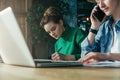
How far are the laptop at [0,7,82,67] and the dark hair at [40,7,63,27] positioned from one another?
1.28 m

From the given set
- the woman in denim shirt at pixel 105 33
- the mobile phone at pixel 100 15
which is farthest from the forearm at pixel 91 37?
the mobile phone at pixel 100 15

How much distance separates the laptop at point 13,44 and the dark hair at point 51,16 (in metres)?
1.28

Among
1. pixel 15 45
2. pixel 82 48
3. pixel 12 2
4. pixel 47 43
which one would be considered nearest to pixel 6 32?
pixel 15 45

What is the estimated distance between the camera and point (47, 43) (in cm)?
242

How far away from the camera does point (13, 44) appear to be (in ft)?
3.01

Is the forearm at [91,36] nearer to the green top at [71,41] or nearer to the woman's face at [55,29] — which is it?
the green top at [71,41]

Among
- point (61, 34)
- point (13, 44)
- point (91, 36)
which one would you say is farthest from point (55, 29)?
point (13, 44)

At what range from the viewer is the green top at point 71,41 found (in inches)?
86.1

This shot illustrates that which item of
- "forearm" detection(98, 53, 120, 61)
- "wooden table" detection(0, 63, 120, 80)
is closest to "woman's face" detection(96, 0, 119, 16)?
"forearm" detection(98, 53, 120, 61)

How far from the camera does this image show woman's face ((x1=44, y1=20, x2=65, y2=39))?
7.57 ft

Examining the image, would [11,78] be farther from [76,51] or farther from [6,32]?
[76,51]

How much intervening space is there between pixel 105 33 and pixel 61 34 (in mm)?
479

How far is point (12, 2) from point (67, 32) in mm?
637

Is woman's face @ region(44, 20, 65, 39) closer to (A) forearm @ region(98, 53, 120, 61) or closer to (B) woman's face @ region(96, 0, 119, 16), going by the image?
(B) woman's face @ region(96, 0, 119, 16)
